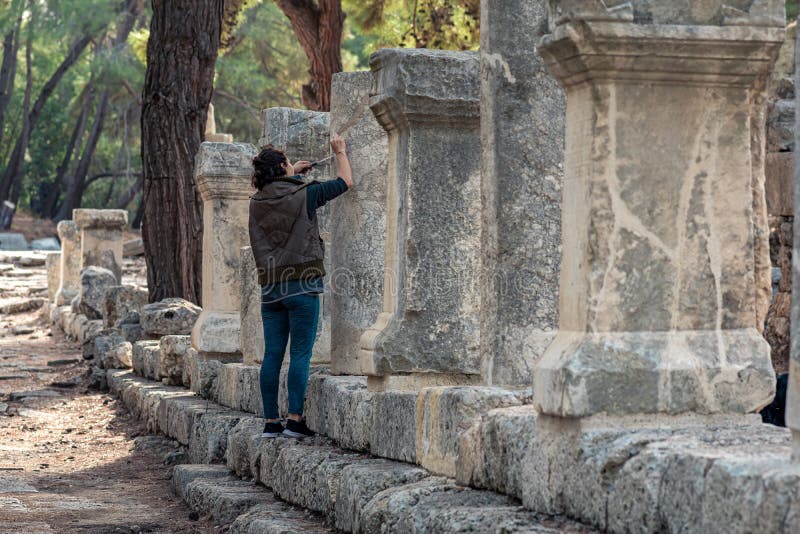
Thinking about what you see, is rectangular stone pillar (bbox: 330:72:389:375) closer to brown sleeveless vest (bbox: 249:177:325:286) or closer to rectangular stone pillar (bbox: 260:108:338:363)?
brown sleeveless vest (bbox: 249:177:325:286)

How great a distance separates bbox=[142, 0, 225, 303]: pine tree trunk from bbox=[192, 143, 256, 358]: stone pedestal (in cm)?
A: 398

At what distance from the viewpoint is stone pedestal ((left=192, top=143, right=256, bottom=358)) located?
9398 millimetres

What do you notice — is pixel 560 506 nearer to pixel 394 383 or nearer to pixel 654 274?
pixel 654 274

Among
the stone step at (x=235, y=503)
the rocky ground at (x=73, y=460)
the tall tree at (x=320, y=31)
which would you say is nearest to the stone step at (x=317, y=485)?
the stone step at (x=235, y=503)

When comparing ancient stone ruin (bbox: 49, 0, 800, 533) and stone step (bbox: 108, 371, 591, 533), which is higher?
ancient stone ruin (bbox: 49, 0, 800, 533)

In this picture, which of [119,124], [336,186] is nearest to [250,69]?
[119,124]

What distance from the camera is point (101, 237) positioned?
66.0 feet

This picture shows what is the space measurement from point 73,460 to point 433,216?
4695 millimetres

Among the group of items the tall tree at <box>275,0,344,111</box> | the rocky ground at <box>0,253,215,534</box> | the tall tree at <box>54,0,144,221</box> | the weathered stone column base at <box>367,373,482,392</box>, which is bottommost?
the rocky ground at <box>0,253,215,534</box>

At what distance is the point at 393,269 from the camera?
18.7ft

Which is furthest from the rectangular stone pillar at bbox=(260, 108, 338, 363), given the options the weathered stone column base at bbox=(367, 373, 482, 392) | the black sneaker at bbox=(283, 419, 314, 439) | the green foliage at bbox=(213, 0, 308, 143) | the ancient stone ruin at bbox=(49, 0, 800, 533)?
the green foliage at bbox=(213, 0, 308, 143)

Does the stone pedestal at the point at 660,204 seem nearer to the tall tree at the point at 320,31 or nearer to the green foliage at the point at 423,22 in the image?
the green foliage at the point at 423,22

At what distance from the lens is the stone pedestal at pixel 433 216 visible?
551 centimetres

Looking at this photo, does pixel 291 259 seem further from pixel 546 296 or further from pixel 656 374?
pixel 656 374
